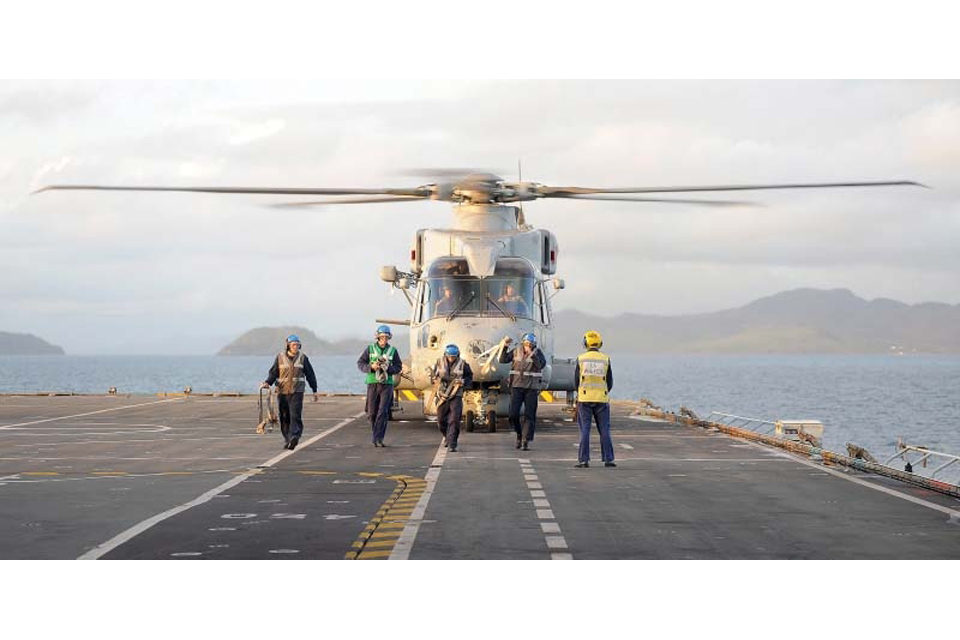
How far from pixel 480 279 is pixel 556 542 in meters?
18.5

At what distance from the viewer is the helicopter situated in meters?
29.8

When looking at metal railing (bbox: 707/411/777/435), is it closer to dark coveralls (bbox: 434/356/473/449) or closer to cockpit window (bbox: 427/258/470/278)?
dark coveralls (bbox: 434/356/473/449)

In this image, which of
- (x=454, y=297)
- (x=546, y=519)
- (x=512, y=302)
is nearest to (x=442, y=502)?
(x=546, y=519)

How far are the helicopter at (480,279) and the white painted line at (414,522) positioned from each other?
8.44 m

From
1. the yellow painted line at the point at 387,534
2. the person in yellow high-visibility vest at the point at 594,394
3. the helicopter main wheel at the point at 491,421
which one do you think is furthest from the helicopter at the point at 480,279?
the yellow painted line at the point at 387,534

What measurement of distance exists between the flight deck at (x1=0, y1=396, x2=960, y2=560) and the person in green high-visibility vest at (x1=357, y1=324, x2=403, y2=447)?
539mm

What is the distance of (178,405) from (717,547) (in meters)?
35.1

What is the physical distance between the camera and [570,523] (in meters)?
14.1

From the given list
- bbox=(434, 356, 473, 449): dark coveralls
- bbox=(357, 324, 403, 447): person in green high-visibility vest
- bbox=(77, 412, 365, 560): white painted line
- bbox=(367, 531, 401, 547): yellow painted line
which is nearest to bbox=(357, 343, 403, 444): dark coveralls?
bbox=(357, 324, 403, 447): person in green high-visibility vest

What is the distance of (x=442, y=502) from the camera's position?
16.0 meters

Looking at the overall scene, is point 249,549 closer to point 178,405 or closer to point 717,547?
point 717,547

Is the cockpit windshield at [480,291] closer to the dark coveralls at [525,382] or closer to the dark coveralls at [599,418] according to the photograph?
the dark coveralls at [525,382]

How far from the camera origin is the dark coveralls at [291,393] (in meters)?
24.5

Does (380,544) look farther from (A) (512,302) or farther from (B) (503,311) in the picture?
(A) (512,302)
